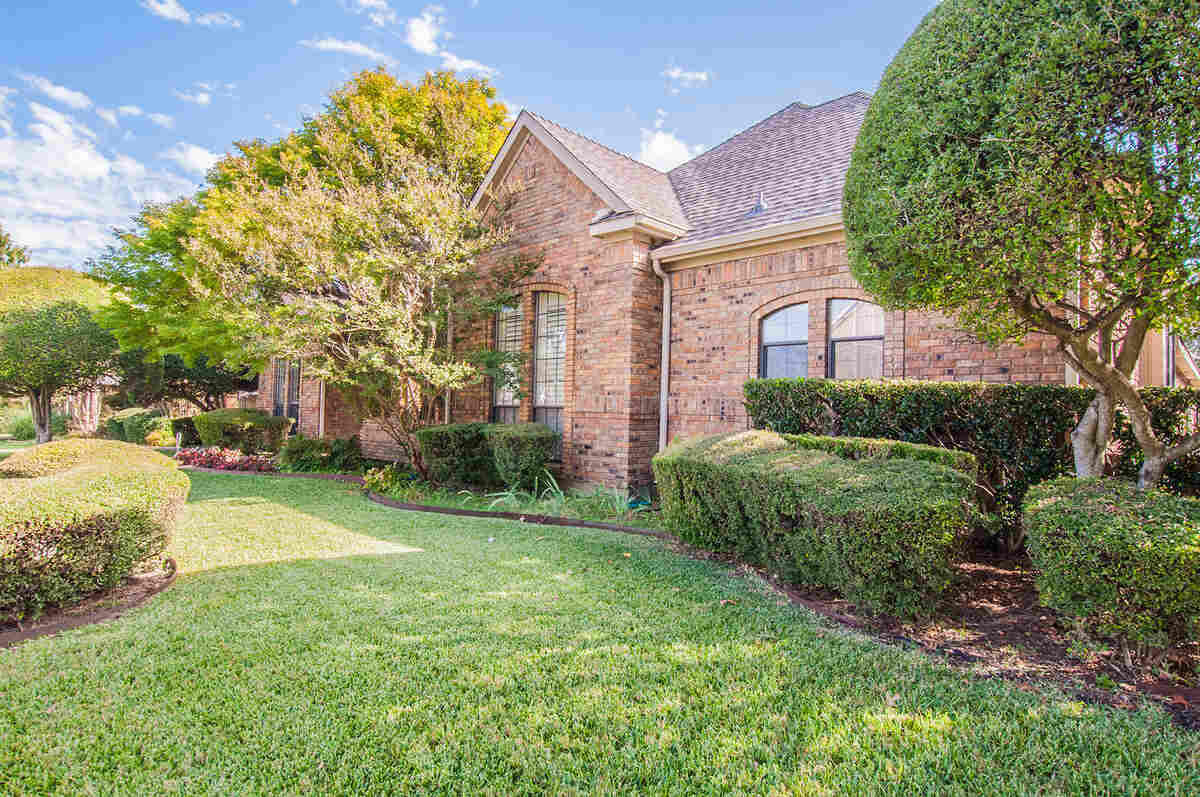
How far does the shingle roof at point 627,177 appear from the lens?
31.3 feet

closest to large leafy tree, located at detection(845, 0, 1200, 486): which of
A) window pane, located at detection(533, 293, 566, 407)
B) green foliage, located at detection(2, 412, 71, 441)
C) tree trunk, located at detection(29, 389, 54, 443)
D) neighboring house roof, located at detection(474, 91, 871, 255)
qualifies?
neighboring house roof, located at detection(474, 91, 871, 255)

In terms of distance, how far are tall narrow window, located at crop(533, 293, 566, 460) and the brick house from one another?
3cm

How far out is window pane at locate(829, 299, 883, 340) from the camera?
7469mm

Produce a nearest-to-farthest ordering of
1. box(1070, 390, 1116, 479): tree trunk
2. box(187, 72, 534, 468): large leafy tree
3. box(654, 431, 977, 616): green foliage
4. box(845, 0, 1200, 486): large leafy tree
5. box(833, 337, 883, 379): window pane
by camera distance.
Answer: box(845, 0, 1200, 486): large leafy tree
box(654, 431, 977, 616): green foliage
box(1070, 390, 1116, 479): tree trunk
box(833, 337, 883, 379): window pane
box(187, 72, 534, 468): large leafy tree

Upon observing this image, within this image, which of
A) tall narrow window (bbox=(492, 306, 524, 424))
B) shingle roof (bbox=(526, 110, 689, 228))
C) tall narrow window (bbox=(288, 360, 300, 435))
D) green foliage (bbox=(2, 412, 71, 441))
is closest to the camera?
shingle roof (bbox=(526, 110, 689, 228))

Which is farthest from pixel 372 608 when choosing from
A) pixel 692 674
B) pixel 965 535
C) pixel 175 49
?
pixel 175 49

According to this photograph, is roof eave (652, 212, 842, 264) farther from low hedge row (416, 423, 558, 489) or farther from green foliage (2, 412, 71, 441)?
green foliage (2, 412, 71, 441)

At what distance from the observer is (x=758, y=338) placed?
8445mm

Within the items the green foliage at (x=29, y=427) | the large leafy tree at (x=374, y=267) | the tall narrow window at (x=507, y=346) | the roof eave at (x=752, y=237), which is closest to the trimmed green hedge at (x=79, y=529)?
the large leafy tree at (x=374, y=267)

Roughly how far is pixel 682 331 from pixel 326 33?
817 centimetres

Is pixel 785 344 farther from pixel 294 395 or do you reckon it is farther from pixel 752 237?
pixel 294 395

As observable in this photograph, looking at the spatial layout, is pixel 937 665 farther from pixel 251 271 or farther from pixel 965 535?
pixel 251 271

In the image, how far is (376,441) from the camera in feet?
45.2

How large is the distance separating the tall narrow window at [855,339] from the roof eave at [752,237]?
1.05 meters
